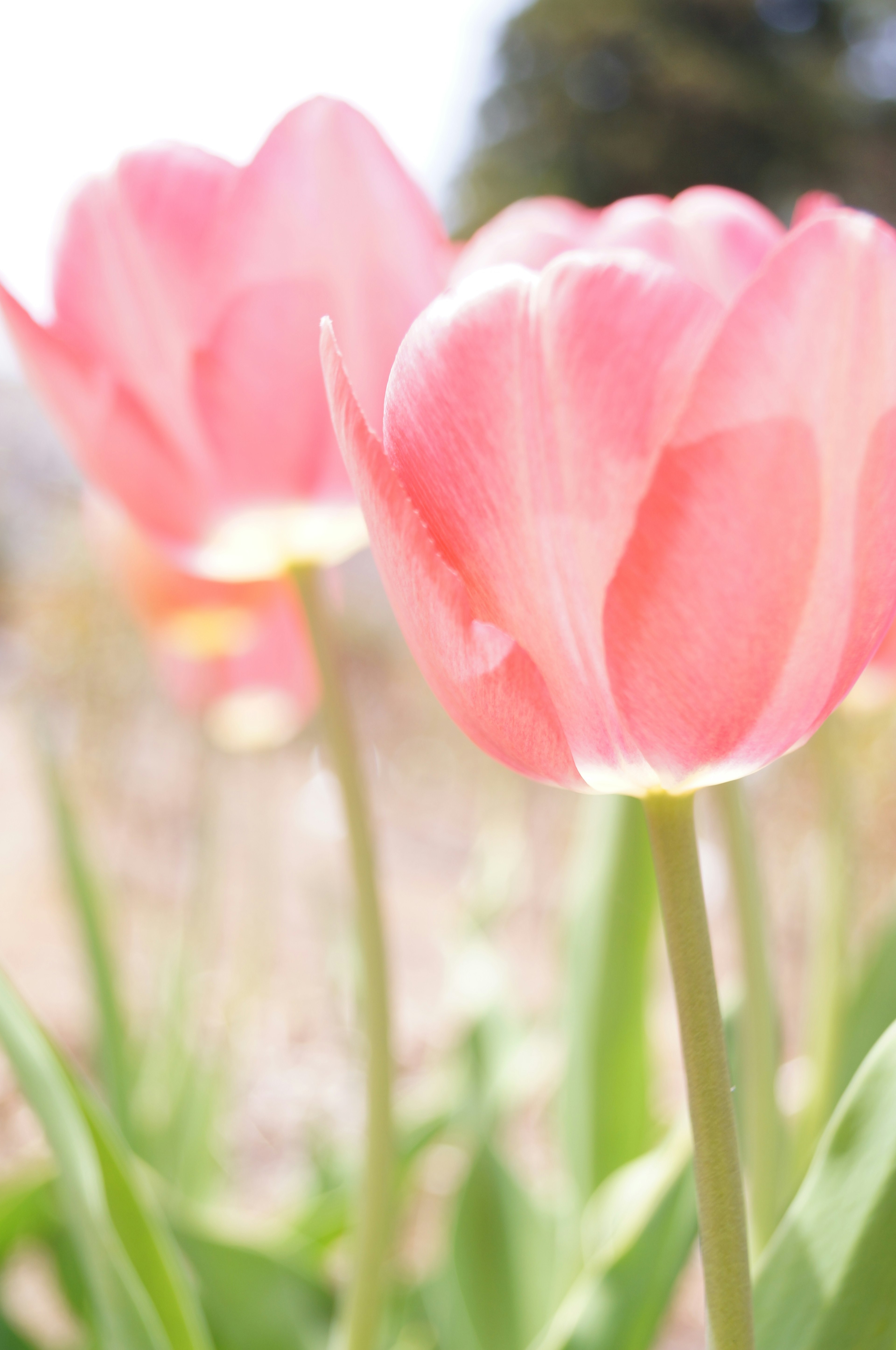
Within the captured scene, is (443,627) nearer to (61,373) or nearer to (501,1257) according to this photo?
(61,373)

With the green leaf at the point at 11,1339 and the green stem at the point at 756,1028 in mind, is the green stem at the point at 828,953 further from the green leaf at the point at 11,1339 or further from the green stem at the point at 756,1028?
the green leaf at the point at 11,1339

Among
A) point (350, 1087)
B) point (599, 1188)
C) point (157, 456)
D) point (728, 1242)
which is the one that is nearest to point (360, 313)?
point (157, 456)

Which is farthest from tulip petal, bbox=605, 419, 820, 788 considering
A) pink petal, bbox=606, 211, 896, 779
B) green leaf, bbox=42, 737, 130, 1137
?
green leaf, bbox=42, 737, 130, 1137

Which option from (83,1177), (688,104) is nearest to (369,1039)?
(83,1177)

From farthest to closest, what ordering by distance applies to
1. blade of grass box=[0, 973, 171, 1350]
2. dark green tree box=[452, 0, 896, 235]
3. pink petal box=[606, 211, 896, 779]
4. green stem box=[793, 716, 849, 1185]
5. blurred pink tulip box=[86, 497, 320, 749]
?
dark green tree box=[452, 0, 896, 235] → blurred pink tulip box=[86, 497, 320, 749] → green stem box=[793, 716, 849, 1185] → blade of grass box=[0, 973, 171, 1350] → pink petal box=[606, 211, 896, 779]

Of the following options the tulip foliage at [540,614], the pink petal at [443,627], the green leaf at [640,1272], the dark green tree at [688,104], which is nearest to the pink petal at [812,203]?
the tulip foliage at [540,614]

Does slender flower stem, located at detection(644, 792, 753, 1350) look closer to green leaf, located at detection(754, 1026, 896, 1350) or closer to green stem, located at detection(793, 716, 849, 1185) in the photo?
green leaf, located at detection(754, 1026, 896, 1350)

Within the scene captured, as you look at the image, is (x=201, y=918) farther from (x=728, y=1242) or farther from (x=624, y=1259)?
(x=728, y=1242)
